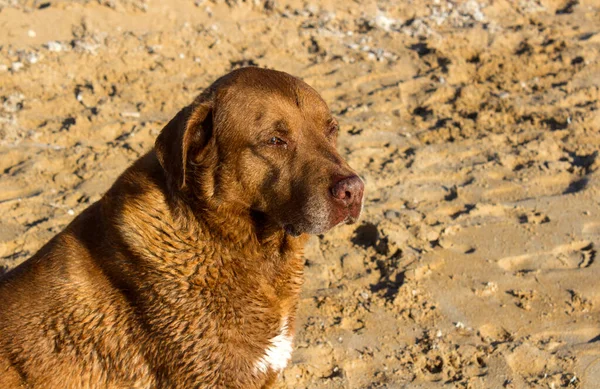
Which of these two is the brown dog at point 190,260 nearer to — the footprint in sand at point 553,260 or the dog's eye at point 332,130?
the dog's eye at point 332,130

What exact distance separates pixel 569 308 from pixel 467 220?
1.18 meters

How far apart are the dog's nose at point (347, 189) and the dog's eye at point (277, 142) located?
0.36m

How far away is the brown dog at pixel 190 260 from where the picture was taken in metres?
3.46

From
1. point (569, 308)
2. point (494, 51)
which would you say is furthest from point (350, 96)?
point (569, 308)

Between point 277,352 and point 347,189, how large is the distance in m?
0.93

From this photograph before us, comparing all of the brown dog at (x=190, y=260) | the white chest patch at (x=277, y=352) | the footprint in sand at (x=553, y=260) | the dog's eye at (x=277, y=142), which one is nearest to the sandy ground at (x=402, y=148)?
the footprint in sand at (x=553, y=260)

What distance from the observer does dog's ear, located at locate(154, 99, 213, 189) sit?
3.46m

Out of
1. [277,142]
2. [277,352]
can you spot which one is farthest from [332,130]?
[277,352]

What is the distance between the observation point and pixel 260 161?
3682mm

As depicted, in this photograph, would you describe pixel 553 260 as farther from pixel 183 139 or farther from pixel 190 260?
pixel 183 139

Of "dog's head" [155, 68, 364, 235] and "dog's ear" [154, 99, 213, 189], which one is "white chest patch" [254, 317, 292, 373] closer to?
"dog's head" [155, 68, 364, 235]

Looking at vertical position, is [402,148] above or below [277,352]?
below

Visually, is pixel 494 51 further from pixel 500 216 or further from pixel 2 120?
pixel 2 120

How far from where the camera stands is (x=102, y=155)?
6.56 meters
